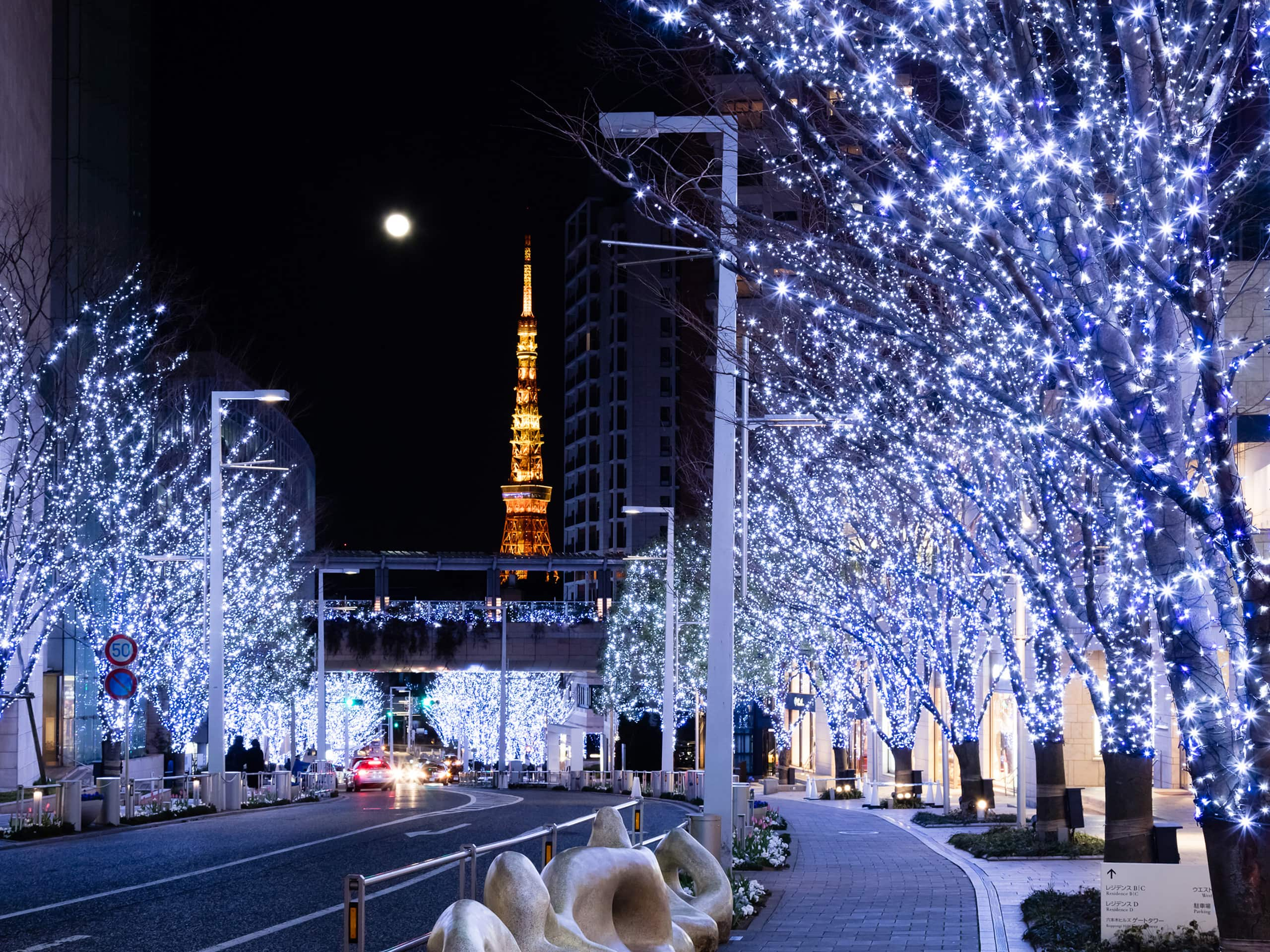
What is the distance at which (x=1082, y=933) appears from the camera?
10.5m

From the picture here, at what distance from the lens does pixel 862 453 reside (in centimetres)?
1977

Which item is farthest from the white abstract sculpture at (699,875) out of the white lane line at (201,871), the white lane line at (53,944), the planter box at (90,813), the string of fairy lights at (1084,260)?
the planter box at (90,813)

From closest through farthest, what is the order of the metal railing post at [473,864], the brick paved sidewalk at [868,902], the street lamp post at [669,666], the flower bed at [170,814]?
the metal railing post at [473,864] < the brick paved sidewalk at [868,902] < the flower bed at [170,814] < the street lamp post at [669,666]

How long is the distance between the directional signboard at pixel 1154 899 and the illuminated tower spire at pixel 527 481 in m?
144

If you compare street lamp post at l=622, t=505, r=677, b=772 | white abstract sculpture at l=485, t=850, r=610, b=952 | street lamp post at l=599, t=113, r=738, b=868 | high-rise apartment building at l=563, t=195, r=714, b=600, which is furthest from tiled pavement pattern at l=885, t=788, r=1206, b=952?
high-rise apartment building at l=563, t=195, r=714, b=600

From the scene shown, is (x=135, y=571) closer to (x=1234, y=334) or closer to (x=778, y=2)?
(x=1234, y=334)

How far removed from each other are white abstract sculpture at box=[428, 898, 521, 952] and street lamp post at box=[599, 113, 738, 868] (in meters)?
6.57

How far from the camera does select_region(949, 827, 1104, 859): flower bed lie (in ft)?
58.6

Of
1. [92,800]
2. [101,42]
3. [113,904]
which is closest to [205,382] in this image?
[101,42]

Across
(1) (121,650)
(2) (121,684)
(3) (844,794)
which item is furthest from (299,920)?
(3) (844,794)

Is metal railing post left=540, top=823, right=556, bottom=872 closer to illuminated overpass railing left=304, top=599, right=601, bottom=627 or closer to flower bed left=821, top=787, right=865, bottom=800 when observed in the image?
flower bed left=821, top=787, right=865, bottom=800

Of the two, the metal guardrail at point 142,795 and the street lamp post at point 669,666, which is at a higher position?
the street lamp post at point 669,666

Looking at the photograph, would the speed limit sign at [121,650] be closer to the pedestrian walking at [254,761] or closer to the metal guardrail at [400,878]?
the metal guardrail at [400,878]

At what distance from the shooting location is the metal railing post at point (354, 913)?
661 cm
